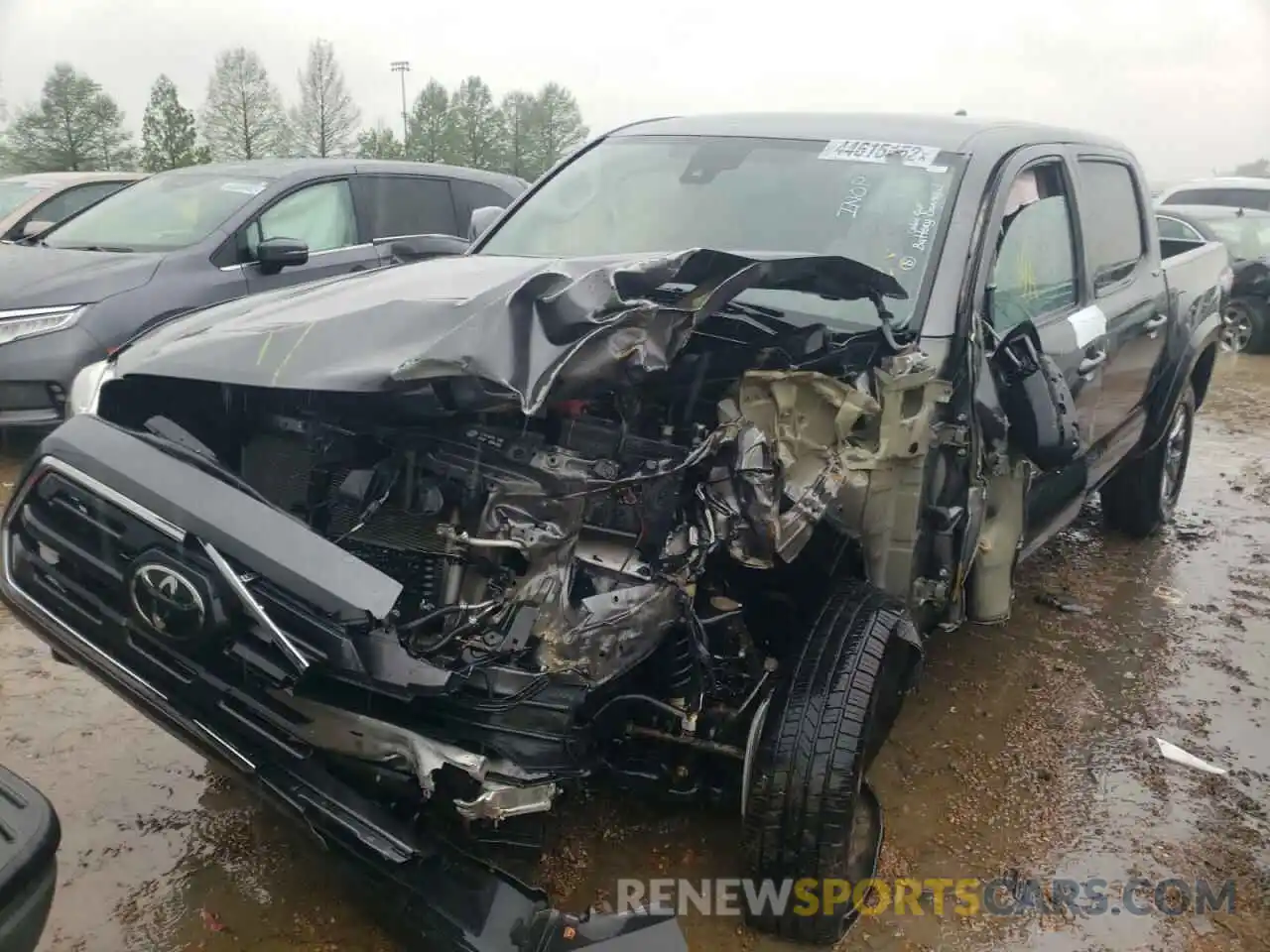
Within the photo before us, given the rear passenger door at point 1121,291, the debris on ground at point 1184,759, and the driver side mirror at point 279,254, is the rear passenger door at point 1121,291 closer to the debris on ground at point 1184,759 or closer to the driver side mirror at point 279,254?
the debris on ground at point 1184,759

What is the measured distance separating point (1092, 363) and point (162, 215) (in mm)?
5317

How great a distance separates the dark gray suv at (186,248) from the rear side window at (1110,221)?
274cm

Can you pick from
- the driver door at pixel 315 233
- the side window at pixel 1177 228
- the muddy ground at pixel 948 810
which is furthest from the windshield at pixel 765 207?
the side window at pixel 1177 228

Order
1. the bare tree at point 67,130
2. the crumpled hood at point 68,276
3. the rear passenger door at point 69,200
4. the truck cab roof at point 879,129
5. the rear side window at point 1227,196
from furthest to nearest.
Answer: the bare tree at point 67,130
the rear side window at point 1227,196
the rear passenger door at point 69,200
the crumpled hood at point 68,276
the truck cab roof at point 879,129

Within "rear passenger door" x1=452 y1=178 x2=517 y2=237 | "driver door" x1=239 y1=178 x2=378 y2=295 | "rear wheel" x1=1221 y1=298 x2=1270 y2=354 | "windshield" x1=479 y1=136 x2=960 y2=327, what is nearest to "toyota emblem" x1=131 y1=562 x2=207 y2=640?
"windshield" x1=479 y1=136 x2=960 y2=327

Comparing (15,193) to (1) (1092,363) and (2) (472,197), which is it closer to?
(2) (472,197)

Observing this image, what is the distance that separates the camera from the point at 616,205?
3520 millimetres

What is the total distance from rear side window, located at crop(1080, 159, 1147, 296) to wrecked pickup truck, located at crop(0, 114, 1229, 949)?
2.76 feet

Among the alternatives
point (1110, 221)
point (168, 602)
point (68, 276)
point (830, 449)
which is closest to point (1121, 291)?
point (1110, 221)

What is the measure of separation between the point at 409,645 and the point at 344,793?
326mm

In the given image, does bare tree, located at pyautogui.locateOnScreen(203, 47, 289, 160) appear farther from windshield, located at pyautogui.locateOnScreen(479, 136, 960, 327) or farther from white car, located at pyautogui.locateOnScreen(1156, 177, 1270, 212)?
windshield, located at pyautogui.locateOnScreen(479, 136, 960, 327)

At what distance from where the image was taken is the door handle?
356 centimetres

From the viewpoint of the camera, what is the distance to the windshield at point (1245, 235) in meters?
11.3

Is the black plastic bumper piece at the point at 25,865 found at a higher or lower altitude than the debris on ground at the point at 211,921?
higher
